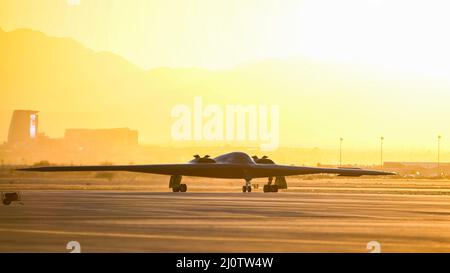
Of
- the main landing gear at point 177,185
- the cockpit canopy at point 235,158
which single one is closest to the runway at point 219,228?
the main landing gear at point 177,185

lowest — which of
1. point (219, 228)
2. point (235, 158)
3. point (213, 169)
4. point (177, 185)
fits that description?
point (219, 228)

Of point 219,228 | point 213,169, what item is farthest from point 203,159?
point 219,228

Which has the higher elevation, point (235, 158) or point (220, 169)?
point (235, 158)

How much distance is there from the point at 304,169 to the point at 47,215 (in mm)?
32232

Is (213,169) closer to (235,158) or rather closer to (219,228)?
(235,158)

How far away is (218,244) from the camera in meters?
20.6

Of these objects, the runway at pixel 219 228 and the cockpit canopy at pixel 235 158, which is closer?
the runway at pixel 219 228

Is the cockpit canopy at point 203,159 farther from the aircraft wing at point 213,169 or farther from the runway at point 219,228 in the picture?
the runway at point 219,228

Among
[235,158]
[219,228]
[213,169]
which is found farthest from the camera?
[235,158]

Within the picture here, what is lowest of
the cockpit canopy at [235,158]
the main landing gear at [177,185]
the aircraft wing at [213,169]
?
the main landing gear at [177,185]

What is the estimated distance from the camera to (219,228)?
25281 millimetres

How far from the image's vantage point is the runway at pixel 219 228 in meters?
20.3
